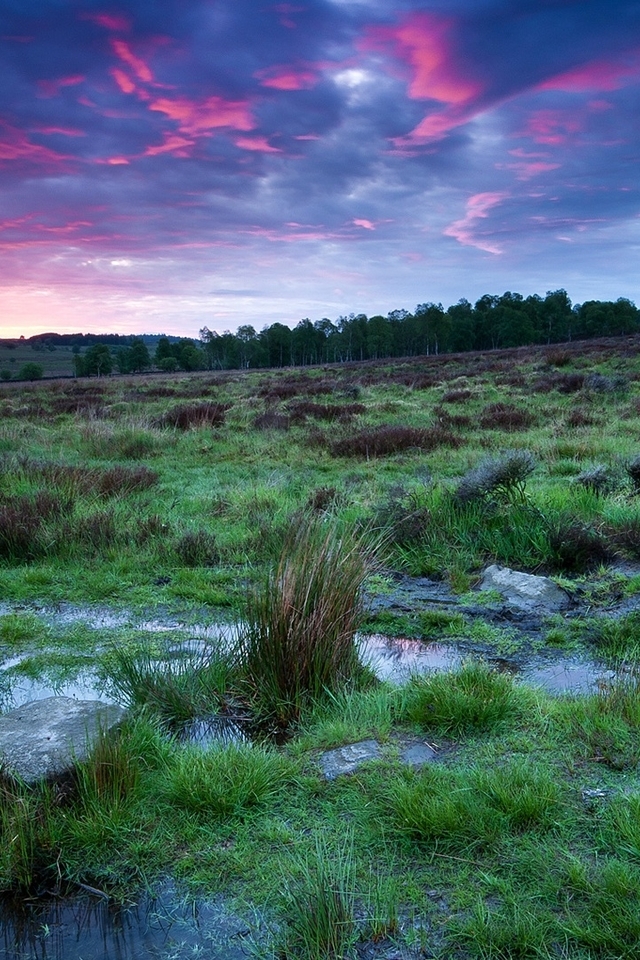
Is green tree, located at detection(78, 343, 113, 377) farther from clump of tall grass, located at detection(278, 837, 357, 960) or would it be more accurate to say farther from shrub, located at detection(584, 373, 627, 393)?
clump of tall grass, located at detection(278, 837, 357, 960)

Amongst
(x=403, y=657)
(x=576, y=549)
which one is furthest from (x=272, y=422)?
(x=403, y=657)

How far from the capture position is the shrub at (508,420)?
46.0 feet

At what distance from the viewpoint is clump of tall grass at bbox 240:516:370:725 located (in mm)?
3947

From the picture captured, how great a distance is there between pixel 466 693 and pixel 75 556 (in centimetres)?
455

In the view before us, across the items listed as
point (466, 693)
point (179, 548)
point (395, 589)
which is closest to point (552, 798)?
point (466, 693)

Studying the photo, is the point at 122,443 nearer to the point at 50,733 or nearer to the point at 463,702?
the point at 50,733

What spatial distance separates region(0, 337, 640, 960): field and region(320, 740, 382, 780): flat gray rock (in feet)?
0.17

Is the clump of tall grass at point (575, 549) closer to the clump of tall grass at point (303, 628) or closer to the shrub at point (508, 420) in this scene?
the clump of tall grass at point (303, 628)

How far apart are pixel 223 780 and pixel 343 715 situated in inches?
33.0

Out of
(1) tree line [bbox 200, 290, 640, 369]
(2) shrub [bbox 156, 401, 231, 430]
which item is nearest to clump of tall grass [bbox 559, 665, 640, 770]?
(2) shrub [bbox 156, 401, 231, 430]

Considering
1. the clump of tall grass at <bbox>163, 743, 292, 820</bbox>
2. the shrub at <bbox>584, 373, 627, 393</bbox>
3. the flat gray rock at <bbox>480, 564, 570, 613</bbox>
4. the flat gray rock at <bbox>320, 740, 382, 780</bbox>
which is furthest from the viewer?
the shrub at <bbox>584, 373, 627, 393</bbox>

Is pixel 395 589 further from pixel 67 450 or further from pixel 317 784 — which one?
pixel 67 450

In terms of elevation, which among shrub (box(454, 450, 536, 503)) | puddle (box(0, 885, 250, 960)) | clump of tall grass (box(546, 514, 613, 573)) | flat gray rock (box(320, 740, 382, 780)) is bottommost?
puddle (box(0, 885, 250, 960))

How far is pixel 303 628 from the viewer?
4035 mm
